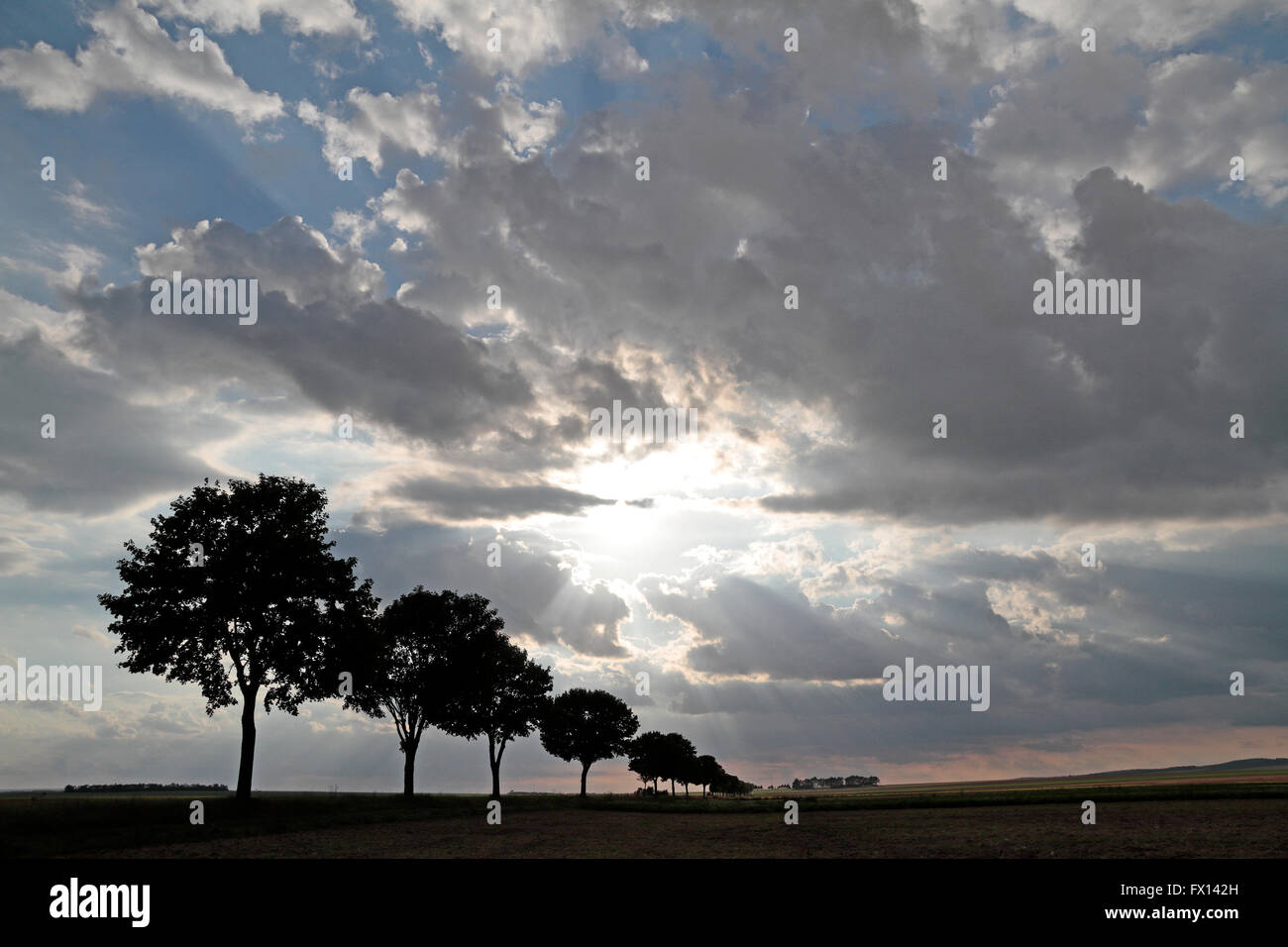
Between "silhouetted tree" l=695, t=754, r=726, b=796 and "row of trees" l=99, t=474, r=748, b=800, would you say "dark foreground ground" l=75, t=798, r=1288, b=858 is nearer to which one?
"row of trees" l=99, t=474, r=748, b=800

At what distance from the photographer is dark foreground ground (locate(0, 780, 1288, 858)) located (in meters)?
28.1

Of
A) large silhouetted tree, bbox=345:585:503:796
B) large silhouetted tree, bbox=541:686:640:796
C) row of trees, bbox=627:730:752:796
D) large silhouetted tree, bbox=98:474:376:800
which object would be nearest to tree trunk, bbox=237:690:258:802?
large silhouetted tree, bbox=98:474:376:800

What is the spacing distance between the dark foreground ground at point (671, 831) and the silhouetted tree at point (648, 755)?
97668 millimetres

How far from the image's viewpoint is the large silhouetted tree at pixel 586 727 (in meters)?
109

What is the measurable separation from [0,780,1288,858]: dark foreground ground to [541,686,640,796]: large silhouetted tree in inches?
2179

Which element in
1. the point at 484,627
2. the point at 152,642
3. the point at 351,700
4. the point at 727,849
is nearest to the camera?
the point at 727,849

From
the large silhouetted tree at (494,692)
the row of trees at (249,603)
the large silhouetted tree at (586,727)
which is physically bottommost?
the large silhouetted tree at (586,727)

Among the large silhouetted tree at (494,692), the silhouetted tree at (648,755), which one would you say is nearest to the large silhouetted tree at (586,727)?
the large silhouetted tree at (494,692)

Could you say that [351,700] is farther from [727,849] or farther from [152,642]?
[727,849]

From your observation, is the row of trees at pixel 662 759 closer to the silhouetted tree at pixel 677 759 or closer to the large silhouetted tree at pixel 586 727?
the silhouetted tree at pixel 677 759

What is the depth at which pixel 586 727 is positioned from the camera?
110500 millimetres
